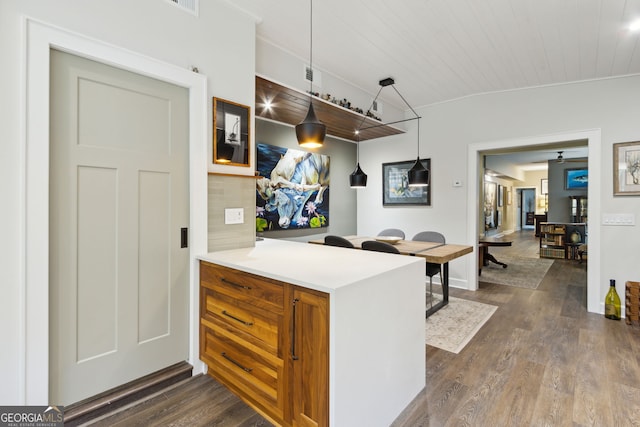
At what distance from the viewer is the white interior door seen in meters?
1.65

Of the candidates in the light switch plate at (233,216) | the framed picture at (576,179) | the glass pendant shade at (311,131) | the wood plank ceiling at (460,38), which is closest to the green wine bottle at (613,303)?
the wood plank ceiling at (460,38)

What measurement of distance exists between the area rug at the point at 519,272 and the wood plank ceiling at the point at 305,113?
2978 mm

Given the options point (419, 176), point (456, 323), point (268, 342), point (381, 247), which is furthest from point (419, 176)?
point (268, 342)

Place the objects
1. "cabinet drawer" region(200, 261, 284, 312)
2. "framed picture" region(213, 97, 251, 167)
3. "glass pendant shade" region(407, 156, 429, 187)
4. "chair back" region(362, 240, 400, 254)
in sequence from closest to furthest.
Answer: "cabinet drawer" region(200, 261, 284, 312) < "framed picture" region(213, 97, 251, 167) < "chair back" region(362, 240, 400, 254) < "glass pendant shade" region(407, 156, 429, 187)

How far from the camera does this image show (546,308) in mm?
3654

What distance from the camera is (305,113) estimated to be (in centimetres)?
366

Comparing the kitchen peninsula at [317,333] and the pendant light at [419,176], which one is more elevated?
the pendant light at [419,176]

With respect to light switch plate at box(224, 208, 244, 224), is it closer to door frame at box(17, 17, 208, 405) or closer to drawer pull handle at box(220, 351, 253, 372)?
drawer pull handle at box(220, 351, 253, 372)

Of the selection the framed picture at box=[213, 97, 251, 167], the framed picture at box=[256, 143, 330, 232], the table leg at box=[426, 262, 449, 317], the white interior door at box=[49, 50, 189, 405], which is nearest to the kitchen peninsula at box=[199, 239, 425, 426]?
the white interior door at box=[49, 50, 189, 405]

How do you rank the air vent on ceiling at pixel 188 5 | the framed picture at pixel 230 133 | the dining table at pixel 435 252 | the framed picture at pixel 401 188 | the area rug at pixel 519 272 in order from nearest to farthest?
the air vent on ceiling at pixel 188 5 → the framed picture at pixel 230 133 → the dining table at pixel 435 252 → the framed picture at pixel 401 188 → the area rug at pixel 519 272

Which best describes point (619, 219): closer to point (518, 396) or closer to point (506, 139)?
point (506, 139)

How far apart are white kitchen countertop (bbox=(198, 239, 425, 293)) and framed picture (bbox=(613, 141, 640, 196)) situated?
3.03 m

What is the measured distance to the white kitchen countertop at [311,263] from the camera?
1.45 metres

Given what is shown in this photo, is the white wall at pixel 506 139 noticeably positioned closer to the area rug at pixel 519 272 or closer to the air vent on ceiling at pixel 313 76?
the area rug at pixel 519 272
